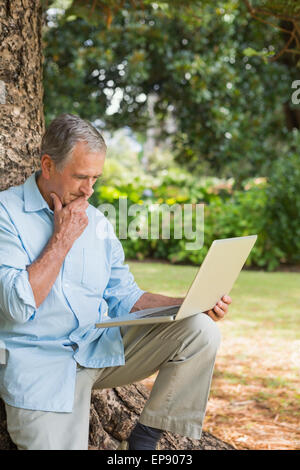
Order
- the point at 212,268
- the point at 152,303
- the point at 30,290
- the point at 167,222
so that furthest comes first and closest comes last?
the point at 167,222, the point at 152,303, the point at 212,268, the point at 30,290

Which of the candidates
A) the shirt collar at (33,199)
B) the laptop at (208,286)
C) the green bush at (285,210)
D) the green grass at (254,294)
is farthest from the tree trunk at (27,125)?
the green bush at (285,210)

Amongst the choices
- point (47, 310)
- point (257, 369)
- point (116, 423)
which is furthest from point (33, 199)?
point (257, 369)

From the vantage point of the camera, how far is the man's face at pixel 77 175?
213cm

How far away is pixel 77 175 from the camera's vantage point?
2.14 metres

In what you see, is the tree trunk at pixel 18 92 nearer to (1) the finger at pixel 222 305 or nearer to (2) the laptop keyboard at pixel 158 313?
(2) the laptop keyboard at pixel 158 313

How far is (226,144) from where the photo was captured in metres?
10.9

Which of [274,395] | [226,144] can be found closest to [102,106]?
[226,144]

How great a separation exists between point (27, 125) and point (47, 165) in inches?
17.2

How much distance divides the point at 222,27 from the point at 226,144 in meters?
2.13

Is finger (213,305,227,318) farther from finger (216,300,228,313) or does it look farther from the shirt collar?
the shirt collar

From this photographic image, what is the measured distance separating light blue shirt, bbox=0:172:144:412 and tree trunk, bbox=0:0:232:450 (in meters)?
0.31

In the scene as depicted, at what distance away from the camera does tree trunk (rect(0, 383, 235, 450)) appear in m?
2.45

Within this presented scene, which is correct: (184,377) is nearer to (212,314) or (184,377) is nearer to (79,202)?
(212,314)
